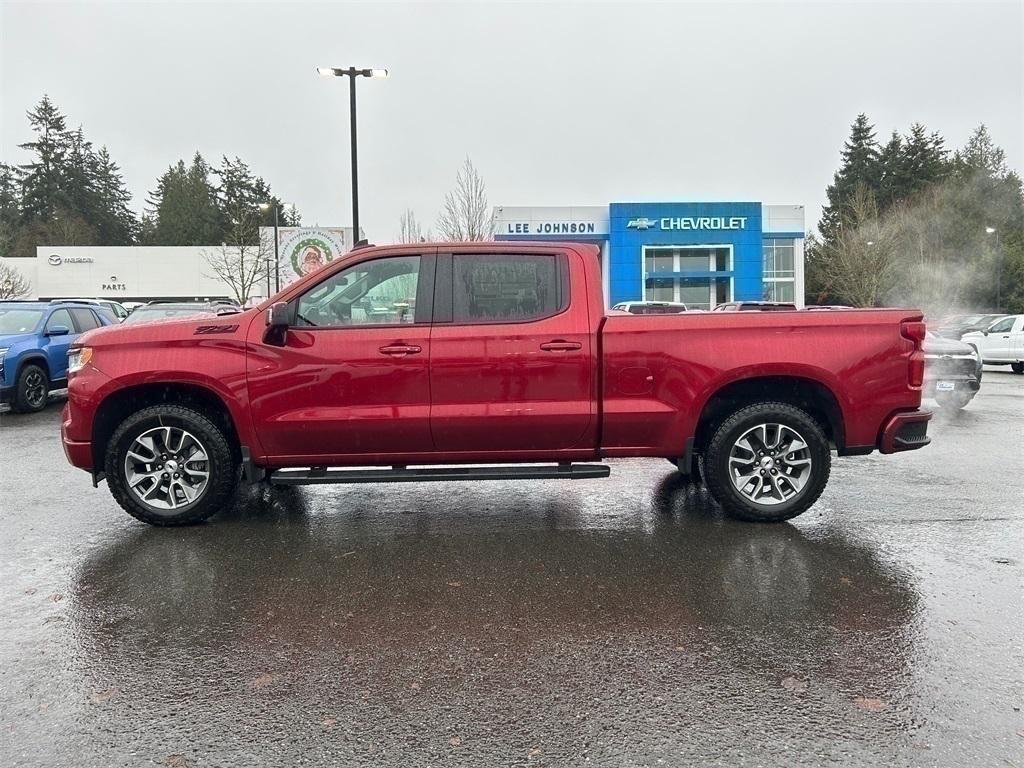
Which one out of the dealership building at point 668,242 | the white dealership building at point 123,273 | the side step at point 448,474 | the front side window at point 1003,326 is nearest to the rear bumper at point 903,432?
the side step at point 448,474

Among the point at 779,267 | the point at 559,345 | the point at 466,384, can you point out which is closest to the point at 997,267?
the point at 779,267

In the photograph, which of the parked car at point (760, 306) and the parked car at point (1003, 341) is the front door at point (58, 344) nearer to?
the parked car at point (760, 306)

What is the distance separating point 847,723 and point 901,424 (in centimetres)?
310

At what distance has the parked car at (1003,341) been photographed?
19562 millimetres

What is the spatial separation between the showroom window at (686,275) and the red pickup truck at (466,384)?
4432 cm

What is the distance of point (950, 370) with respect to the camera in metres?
11.3

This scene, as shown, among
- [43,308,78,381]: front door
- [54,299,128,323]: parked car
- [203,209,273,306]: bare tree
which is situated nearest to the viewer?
[43,308,78,381]: front door

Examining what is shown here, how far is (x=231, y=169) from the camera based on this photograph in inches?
3364

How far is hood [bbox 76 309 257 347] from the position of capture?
5.17m

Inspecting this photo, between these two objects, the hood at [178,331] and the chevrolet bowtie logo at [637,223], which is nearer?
the hood at [178,331]

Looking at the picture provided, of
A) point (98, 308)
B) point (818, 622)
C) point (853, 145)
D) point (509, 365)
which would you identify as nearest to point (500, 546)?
point (509, 365)

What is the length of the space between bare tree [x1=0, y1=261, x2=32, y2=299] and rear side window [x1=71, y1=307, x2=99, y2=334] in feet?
136

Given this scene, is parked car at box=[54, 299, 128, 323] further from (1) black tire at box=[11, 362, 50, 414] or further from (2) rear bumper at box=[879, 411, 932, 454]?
(2) rear bumper at box=[879, 411, 932, 454]

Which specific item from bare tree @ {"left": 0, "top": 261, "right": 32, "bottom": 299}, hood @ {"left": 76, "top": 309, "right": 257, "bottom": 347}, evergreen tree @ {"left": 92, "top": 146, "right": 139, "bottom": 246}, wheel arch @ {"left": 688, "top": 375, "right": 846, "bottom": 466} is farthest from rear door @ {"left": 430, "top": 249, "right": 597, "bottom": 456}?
evergreen tree @ {"left": 92, "top": 146, "right": 139, "bottom": 246}
